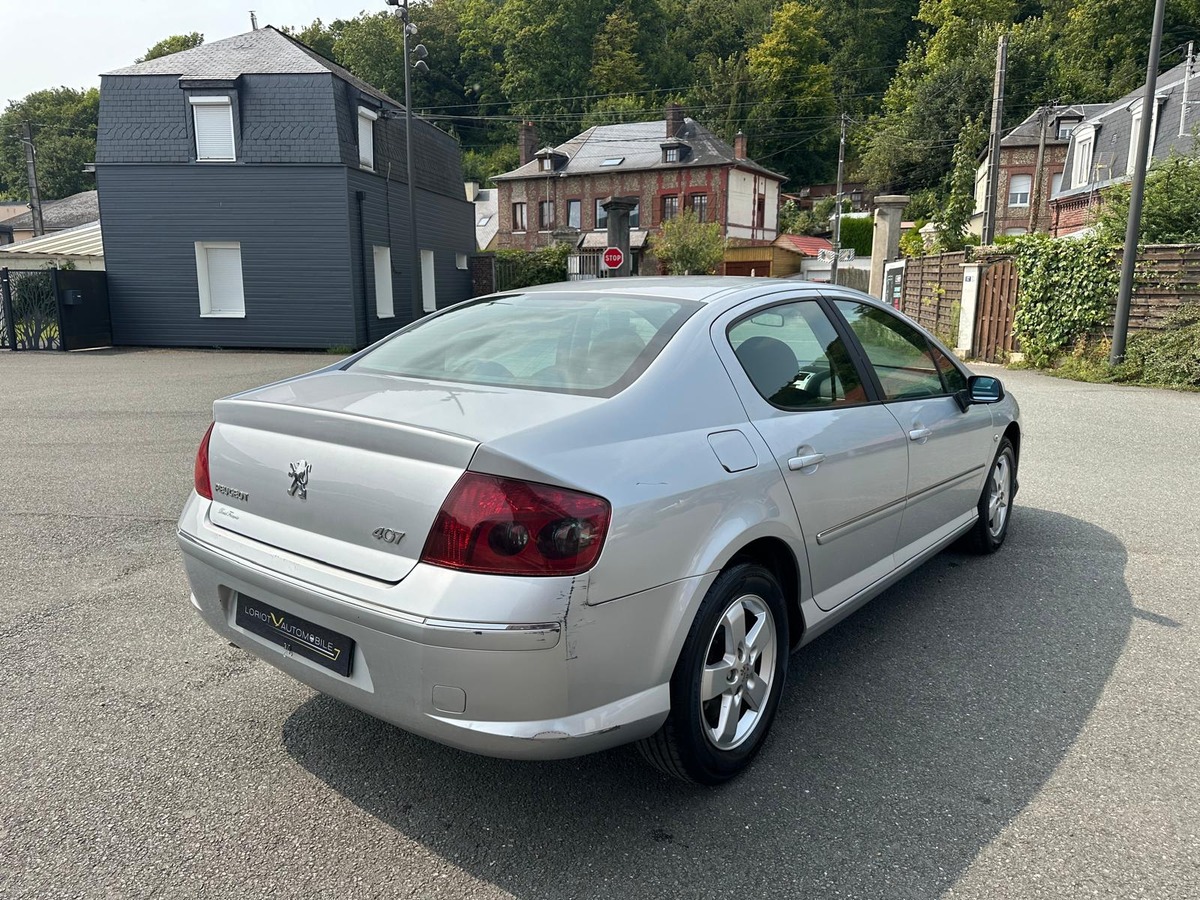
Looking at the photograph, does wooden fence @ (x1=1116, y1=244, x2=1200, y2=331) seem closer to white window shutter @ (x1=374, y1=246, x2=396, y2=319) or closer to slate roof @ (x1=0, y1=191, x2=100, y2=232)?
white window shutter @ (x1=374, y1=246, x2=396, y2=319)

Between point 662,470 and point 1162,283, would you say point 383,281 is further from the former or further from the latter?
point 662,470

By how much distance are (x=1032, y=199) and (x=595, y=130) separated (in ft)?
81.5

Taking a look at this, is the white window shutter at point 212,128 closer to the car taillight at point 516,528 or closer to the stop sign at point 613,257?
the stop sign at point 613,257

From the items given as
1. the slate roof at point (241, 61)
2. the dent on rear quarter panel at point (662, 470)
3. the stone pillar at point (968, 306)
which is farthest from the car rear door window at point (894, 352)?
the slate roof at point (241, 61)

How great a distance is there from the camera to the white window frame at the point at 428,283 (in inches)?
1166

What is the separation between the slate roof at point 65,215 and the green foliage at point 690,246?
33975 millimetres

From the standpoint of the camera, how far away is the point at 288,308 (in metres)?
23.9

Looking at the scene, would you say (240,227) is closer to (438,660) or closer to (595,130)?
(438,660)

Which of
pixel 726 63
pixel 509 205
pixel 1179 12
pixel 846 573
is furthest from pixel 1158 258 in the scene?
pixel 726 63

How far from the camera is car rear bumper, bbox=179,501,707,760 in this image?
86.5 inches

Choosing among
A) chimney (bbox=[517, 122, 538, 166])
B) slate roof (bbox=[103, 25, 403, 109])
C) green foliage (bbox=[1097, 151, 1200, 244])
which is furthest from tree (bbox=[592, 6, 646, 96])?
green foliage (bbox=[1097, 151, 1200, 244])

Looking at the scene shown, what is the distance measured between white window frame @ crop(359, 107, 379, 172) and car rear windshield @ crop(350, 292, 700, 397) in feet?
75.2

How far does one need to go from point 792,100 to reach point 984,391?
71075 millimetres

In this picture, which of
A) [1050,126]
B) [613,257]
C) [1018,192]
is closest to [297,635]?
[613,257]
